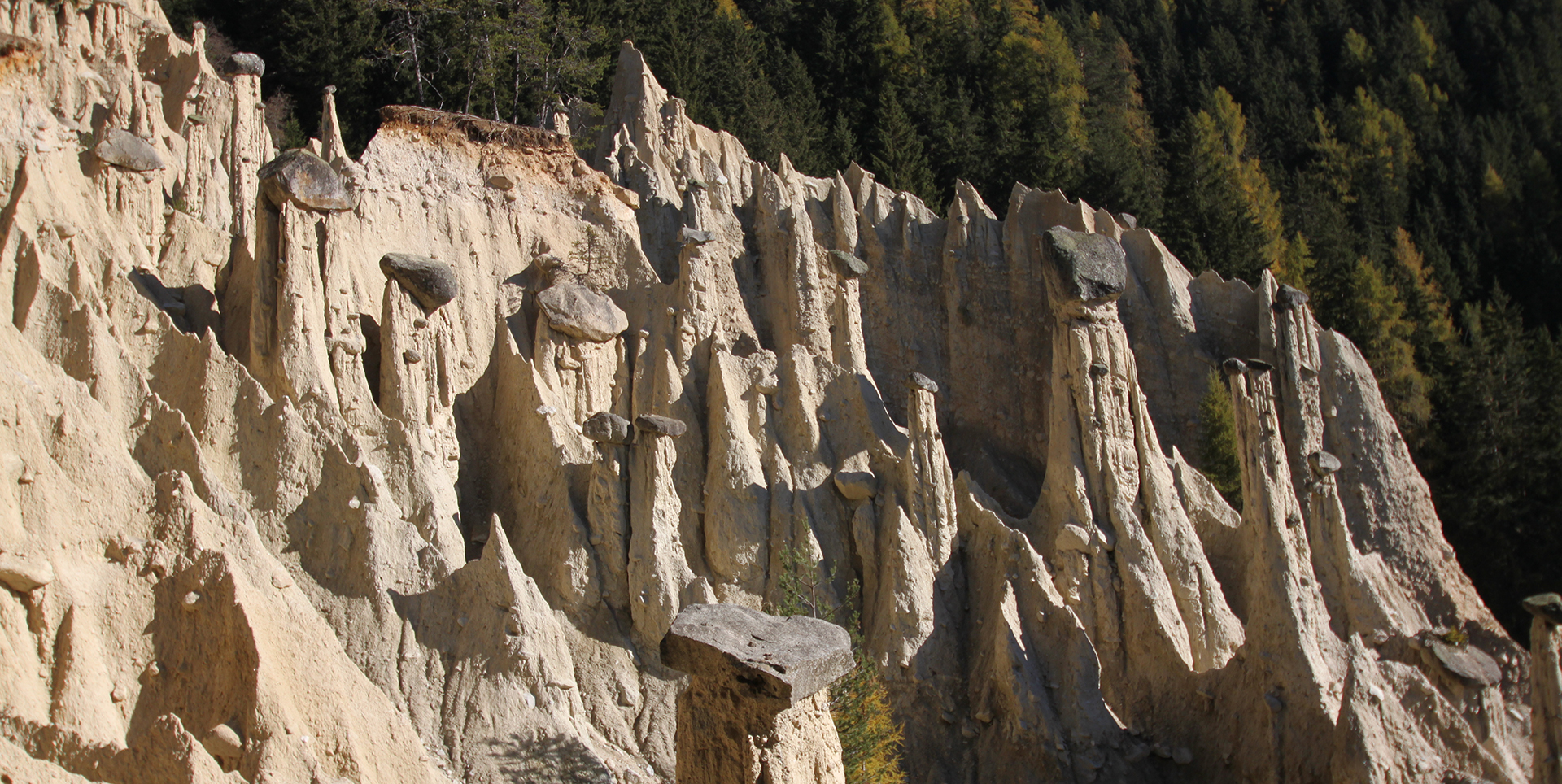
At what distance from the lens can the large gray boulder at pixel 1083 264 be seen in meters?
19.8

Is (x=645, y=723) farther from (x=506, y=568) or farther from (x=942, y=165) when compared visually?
(x=942, y=165)

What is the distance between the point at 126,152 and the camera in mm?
16094

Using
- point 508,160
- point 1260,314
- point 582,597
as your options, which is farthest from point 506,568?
point 1260,314

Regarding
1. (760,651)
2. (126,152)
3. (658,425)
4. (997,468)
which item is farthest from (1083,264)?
(126,152)

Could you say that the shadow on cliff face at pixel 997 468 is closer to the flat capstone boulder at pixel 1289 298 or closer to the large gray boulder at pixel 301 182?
the flat capstone boulder at pixel 1289 298

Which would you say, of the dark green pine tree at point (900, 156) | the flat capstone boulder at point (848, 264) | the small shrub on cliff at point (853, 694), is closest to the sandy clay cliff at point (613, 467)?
the small shrub on cliff at point (853, 694)

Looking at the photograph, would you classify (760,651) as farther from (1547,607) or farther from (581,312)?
(581,312)

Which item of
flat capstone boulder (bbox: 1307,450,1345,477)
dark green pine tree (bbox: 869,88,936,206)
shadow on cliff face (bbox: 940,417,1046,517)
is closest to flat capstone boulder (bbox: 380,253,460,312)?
shadow on cliff face (bbox: 940,417,1046,517)

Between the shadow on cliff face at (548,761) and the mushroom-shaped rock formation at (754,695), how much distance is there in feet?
12.3

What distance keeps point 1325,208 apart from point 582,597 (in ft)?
114

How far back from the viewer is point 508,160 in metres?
20.6

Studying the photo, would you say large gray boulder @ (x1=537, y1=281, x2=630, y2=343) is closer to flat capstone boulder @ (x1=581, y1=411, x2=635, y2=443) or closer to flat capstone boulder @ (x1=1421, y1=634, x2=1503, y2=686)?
flat capstone boulder @ (x1=581, y1=411, x2=635, y2=443)

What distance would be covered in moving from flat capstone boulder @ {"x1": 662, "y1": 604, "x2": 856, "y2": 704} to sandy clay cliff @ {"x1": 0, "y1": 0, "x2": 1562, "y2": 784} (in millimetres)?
1209

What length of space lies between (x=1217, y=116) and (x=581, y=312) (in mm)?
36946
